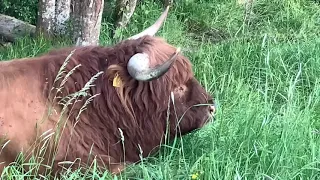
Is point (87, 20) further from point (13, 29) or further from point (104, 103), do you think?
point (104, 103)

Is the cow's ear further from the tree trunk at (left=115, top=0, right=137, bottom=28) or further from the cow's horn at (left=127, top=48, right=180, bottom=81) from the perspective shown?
the tree trunk at (left=115, top=0, right=137, bottom=28)

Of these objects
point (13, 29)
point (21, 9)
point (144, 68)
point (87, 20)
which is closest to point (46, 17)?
point (13, 29)

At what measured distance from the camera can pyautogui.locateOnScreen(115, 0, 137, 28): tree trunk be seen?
27.5 ft

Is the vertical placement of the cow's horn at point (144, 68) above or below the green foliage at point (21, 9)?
above

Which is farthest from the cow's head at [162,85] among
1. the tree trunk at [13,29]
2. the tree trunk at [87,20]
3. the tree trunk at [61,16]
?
the tree trunk at [13,29]

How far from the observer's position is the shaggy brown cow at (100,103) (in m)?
4.00

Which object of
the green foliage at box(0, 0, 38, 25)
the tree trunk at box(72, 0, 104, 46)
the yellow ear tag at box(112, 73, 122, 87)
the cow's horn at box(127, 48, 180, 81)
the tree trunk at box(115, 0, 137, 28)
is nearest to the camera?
the cow's horn at box(127, 48, 180, 81)

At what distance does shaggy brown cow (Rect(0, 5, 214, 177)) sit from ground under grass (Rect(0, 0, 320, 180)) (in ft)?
0.61

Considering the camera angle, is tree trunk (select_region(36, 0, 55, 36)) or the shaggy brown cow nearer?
the shaggy brown cow

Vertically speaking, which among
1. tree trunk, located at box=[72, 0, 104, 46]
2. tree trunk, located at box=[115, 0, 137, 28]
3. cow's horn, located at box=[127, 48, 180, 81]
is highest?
cow's horn, located at box=[127, 48, 180, 81]

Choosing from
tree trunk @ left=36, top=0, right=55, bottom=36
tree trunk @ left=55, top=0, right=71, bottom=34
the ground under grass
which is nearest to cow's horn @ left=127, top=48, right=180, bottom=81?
the ground under grass

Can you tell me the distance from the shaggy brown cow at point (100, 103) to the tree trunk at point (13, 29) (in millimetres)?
3629

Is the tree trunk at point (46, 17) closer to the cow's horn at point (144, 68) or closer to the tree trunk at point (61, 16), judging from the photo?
the tree trunk at point (61, 16)

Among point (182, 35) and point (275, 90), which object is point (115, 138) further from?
point (182, 35)
